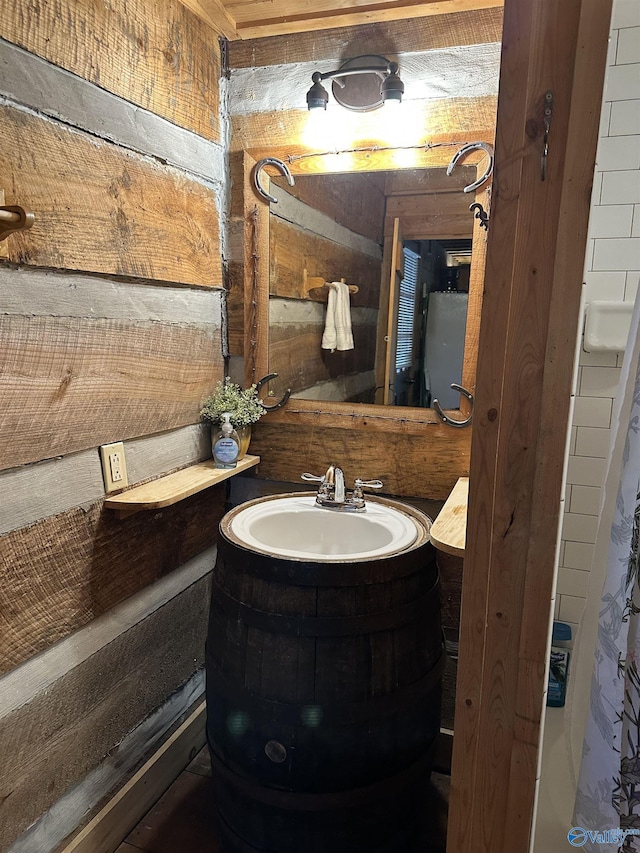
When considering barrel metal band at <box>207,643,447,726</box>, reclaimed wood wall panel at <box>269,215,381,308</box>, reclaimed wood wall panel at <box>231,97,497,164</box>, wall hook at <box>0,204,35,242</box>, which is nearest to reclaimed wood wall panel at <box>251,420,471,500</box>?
reclaimed wood wall panel at <box>269,215,381,308</box>

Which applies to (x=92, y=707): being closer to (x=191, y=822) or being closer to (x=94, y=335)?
(x=191, y=822)

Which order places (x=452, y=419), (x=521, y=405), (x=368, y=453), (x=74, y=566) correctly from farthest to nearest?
(x=368, y=453)
(x=452, y=419)
(x=74, y=566)
(x=521, y=405)

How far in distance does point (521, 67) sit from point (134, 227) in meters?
0.96

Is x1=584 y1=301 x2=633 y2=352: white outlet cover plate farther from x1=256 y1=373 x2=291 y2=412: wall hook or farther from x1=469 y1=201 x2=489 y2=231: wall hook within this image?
x1=256 y1=373 x2=291 y2=412: wall hook

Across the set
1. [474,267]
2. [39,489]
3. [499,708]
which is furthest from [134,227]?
[499,708]

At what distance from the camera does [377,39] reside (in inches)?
63.0

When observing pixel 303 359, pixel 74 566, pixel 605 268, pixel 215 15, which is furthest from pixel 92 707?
pixel 215 15

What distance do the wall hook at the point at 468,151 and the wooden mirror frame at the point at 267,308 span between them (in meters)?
0.02

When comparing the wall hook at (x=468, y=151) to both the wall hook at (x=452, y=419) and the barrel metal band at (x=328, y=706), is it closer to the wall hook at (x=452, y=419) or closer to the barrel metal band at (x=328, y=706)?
the wall hook at (x=452, y=419)

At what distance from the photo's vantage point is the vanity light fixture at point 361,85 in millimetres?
1533

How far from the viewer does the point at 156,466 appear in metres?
1.59

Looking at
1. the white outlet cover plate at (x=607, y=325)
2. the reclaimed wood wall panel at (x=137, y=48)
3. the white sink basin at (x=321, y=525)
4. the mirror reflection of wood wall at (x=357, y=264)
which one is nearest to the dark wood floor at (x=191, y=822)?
the white sink basin at (x=321, y=525)

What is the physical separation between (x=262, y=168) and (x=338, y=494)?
1.03 metres

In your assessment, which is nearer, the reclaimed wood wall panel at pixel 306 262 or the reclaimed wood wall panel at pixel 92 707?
the reclaimed wood wall panel at pixel 92 707
